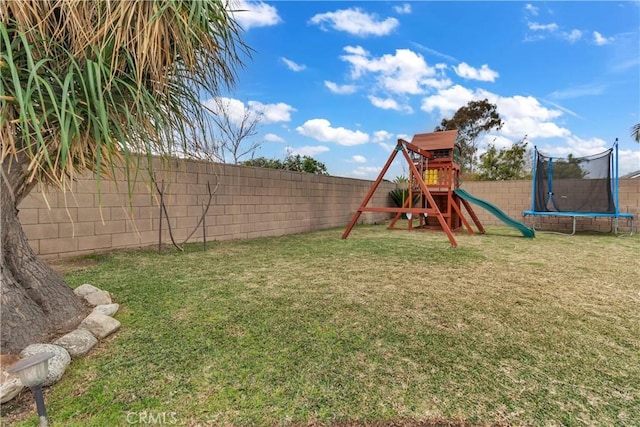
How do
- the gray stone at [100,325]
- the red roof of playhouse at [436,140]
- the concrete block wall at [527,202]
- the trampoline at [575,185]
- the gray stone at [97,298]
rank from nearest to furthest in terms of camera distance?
1. the gray stone at [100,325]
2. the gray stone at [97,298]
3. the trampoline at [575,185]
4. the red roof of playhouse at [436,140]
5. the concrete block wall at [527,202]

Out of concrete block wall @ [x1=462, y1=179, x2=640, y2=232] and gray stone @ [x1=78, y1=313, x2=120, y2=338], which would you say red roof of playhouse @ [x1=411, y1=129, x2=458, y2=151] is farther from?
gray stone @ [x1=78, y1=313, x2=120, y2=338]

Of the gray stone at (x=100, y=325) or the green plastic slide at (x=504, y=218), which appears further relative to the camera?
the green plastic slide at (x=504, y=218)

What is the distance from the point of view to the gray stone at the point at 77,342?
1521 millimetres

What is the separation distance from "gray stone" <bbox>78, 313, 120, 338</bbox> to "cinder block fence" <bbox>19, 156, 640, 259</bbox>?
65cm

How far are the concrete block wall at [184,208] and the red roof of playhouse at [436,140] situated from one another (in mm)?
2212

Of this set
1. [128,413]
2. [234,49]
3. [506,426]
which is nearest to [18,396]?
[128,413]

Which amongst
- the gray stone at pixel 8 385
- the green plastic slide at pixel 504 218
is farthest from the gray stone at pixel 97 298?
the green plastic slide at pixel 504 218

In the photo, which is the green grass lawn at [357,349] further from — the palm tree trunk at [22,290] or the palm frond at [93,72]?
the palm frond at [93,72]

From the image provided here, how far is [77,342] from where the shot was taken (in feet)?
5.10

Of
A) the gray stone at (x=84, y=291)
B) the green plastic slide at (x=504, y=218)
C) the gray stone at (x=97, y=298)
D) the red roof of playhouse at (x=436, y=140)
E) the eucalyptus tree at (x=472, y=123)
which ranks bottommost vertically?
the gray stone at (x=97, y=298)

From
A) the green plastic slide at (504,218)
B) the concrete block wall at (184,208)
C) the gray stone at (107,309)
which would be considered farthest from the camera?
the green plastic slide at (504,218)

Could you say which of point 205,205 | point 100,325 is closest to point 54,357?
point 100,325

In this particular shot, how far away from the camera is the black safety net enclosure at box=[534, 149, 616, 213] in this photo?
7156mm

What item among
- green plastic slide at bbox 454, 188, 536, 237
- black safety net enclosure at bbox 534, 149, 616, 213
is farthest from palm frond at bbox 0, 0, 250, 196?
black safety net enclosure at bbox 534, 149, 616, 213
